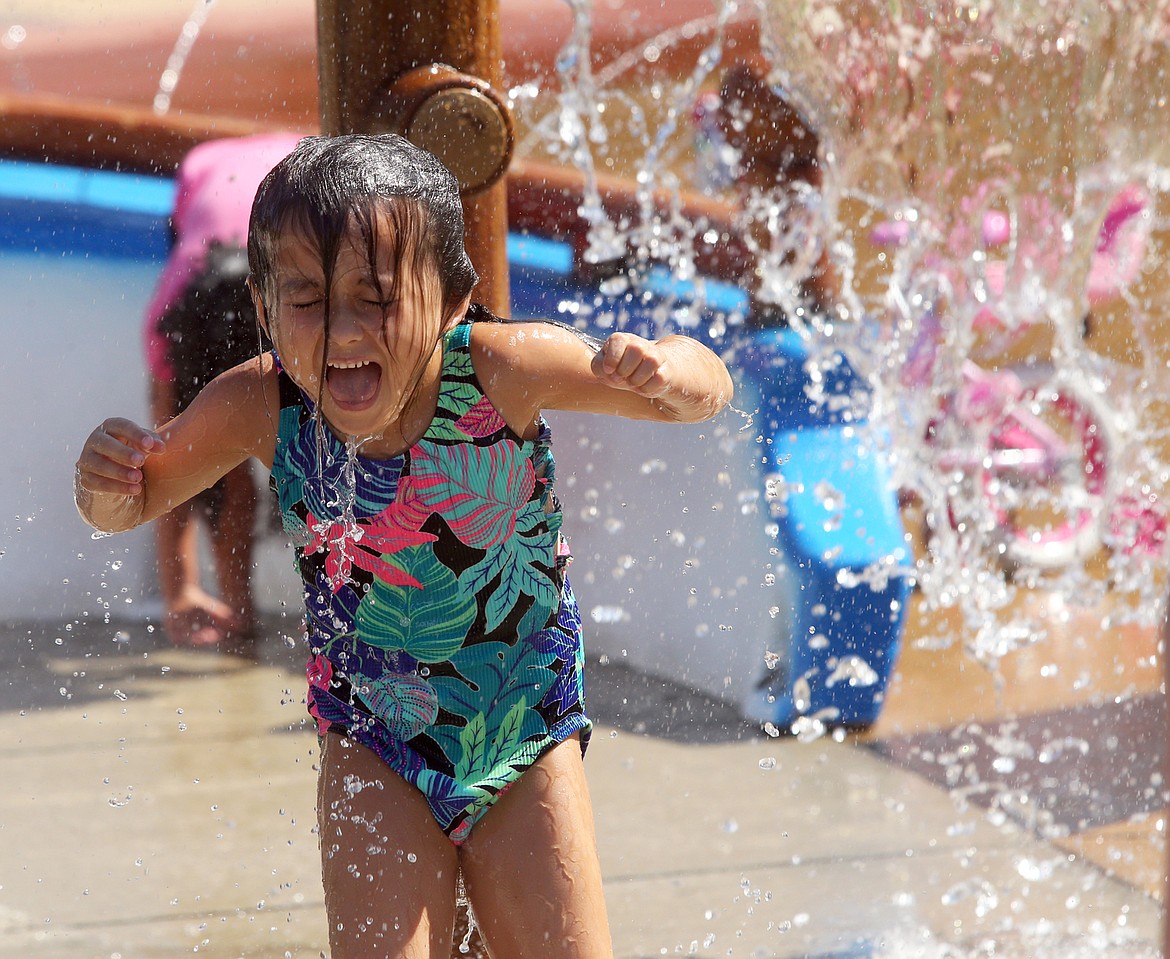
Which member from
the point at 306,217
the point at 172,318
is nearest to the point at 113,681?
the point at 172,318

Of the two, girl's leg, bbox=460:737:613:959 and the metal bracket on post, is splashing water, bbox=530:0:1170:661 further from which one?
girl's leg, bbox=460:737:613:959

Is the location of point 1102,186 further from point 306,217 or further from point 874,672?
point 306,217

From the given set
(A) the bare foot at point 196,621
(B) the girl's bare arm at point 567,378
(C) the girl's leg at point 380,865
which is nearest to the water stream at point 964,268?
(A) the bare foot at point 196,621

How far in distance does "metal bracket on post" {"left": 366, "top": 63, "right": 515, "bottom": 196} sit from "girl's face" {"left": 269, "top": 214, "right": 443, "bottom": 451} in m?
0.39

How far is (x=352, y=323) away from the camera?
145 centimetres

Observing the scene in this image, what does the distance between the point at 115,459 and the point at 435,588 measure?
0.37m

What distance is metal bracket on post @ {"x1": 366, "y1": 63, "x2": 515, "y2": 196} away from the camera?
6.07 ft

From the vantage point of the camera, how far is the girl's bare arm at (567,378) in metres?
1.59

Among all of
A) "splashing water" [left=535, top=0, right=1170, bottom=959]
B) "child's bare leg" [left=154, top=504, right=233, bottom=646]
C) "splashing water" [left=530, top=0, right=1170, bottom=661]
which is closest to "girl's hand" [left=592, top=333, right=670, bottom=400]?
"splashing water" [left=535, top=0, right=1170, bottom=959]

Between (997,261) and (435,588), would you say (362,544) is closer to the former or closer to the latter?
(435,588)

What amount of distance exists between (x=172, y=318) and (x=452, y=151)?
6.47 ft

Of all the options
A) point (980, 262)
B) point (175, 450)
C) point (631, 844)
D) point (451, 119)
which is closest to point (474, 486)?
point (175, 450)

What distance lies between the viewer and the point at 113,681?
376 cm

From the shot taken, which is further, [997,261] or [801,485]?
[997,261]
